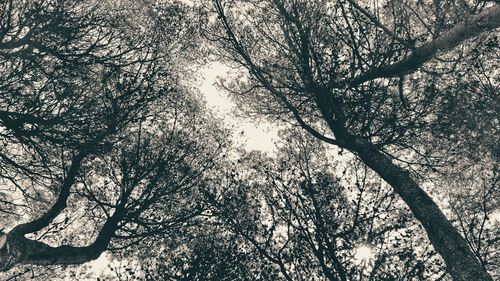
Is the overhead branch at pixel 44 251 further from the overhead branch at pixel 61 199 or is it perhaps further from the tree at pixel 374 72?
the tree at pixel 374 72

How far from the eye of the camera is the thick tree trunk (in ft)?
26.0

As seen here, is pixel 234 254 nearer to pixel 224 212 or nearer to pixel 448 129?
pixel 224 212

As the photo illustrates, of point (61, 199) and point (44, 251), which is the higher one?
point (61, 199)

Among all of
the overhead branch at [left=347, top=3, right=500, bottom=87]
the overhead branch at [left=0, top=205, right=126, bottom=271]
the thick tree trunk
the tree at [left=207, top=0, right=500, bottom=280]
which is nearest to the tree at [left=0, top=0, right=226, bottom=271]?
the overhead branch at [left=0, top=205, right=126, bottom=271]

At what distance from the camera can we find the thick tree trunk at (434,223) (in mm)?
7926

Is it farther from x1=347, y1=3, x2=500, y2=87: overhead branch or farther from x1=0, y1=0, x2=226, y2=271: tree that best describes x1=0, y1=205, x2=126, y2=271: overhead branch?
x1=347, y1=3, x2=500, y2=87: overhead branch

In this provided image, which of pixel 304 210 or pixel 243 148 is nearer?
pixel 304 210

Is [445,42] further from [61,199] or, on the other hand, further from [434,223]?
[61,199]

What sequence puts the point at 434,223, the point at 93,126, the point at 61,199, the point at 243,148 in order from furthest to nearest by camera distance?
1. the point at 243,148
2. the point at 61,199
3. the point at 93,126
4. the point at 434,223

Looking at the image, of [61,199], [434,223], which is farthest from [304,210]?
[61,199]

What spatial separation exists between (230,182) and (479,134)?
7961 mm

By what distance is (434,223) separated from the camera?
872 centimetres

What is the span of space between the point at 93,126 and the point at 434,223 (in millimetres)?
8629

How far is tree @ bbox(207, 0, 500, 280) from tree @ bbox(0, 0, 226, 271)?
106 inches
